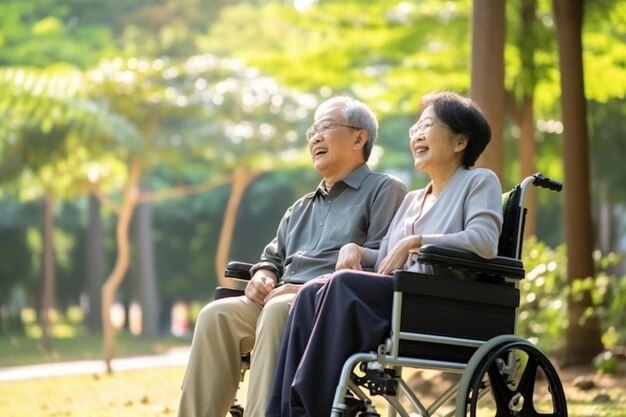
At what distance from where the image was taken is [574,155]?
10164mm

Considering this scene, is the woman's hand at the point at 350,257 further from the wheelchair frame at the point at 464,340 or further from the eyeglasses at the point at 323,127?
the eyeglasses at the point at 323,127

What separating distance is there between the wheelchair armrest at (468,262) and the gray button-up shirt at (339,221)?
582mm

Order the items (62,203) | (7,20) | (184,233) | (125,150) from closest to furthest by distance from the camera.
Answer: (125,150), (7,20), (62,203), (184,233)

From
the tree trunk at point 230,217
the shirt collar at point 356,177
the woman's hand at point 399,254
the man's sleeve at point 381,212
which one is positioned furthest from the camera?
the tree trunk at point 230,217

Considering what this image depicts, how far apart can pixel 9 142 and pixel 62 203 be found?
1556 cm

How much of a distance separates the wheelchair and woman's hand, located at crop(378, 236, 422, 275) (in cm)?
12

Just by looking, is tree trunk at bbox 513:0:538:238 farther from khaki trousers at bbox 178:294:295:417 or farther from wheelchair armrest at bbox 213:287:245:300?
khaki trousers at bbox 178:294:295:417

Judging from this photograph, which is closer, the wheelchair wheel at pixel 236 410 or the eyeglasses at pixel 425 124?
the eyeglasses at pixel 425 124

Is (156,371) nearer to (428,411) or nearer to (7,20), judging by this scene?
(428,411)

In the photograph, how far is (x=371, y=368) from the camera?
4.46 m

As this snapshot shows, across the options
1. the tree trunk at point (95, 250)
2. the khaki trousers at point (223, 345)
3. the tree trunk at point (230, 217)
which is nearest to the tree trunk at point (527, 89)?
the khaki trousers at point (223, 345)

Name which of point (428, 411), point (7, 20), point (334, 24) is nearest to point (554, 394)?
point (428, 411)

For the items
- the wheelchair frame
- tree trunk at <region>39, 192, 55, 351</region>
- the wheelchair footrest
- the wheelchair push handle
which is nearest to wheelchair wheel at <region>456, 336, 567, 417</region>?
the wheelchair frame

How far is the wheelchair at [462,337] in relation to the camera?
4480mm
